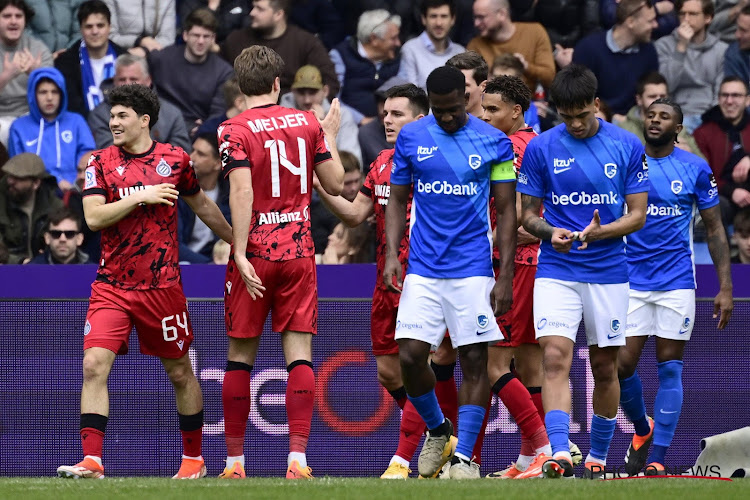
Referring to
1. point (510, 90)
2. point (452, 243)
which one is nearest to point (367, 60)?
point (510, 90)

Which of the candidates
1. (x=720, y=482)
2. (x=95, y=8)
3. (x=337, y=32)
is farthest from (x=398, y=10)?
(x=720, y=482)

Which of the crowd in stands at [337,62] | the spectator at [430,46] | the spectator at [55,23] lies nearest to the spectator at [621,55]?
the crowd in stands at [337,62]

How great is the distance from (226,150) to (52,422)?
3.11m

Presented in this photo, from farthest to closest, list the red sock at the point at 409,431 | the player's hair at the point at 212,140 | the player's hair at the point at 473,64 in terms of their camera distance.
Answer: the player's hair at the point at 212,140, the player's hair at the point at 473,64, the red sock at the point at 409,431

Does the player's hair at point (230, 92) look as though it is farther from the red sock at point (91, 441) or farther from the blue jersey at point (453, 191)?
the red sock at point (91, 441)

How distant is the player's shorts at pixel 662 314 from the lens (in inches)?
366

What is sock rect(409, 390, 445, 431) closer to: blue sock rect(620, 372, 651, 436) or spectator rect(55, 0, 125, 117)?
blue sock rect(620, 372, 651, 436)

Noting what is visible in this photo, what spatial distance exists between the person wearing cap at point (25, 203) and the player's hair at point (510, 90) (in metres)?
4.49

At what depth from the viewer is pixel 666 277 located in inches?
367

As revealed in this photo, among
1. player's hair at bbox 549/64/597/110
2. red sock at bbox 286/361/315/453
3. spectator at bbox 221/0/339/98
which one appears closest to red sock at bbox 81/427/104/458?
red sock at bbox 286/361/315/453

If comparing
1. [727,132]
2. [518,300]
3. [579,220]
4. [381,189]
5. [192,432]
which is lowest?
[192,432]

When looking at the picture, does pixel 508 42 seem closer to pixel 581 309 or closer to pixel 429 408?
pixel 581 309

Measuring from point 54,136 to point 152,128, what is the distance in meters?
0.92

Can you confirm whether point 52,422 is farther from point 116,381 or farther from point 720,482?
point 720,482
